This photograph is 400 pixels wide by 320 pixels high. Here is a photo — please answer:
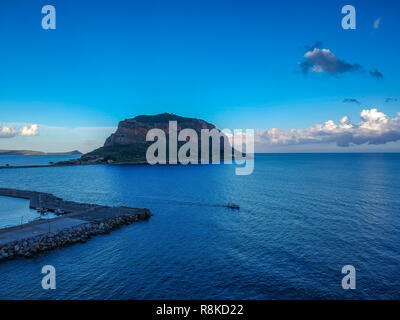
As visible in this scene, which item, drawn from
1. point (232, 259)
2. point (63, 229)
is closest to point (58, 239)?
point (63, 229)

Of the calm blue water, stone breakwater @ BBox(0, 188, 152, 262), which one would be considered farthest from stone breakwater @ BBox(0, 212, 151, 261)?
the calm blue water

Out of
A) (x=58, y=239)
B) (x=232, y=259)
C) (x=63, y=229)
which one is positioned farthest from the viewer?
(x=63, y=229)

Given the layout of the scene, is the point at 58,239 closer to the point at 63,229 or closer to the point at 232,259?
the point at 63,229

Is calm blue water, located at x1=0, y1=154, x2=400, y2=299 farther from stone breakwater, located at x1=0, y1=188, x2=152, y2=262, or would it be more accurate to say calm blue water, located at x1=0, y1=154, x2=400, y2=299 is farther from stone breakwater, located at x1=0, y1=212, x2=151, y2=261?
stone breakwater, located at x1=0, y1=188, x2=152, y2=262

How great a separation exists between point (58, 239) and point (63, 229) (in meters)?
4.36

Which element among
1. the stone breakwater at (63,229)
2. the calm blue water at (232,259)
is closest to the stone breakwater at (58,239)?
the stone breakwater at (63,229)

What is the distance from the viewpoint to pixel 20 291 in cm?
2272

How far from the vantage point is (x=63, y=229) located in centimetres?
3819

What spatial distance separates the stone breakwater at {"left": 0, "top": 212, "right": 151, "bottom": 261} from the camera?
98.8 ft

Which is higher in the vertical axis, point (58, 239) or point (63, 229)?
point (63, 229)

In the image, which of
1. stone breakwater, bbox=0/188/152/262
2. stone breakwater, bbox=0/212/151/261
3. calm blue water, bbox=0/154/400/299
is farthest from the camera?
stone breakwater, bbox=0/188/152/262

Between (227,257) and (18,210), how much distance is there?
5255 centimetres
